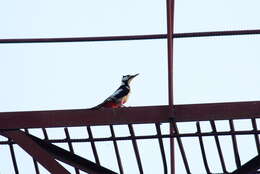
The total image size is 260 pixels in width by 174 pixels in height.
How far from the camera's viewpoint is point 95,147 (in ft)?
20.0

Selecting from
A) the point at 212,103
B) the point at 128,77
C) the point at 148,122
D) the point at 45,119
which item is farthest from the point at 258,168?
the point at 128,77

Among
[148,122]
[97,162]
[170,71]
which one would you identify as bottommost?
[97,162]

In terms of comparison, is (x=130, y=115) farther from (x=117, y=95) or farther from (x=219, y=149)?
(x=117, y=95)

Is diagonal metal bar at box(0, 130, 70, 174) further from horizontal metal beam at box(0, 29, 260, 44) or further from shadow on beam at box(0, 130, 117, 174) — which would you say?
horizontal metal beam at box(0, 29, 260, 44)

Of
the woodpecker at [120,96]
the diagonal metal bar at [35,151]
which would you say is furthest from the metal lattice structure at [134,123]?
the woodpecker at [120,96]

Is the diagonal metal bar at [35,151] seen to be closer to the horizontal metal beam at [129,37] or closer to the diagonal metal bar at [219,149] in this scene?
the horizontal metal beam at [129,37]

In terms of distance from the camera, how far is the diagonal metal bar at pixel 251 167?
18.4 feet

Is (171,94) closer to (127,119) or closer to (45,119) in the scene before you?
(127,119)

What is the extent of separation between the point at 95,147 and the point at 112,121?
0.37m

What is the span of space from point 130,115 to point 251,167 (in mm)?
1304

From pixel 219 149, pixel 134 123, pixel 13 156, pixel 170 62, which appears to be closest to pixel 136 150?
pixel 134 123

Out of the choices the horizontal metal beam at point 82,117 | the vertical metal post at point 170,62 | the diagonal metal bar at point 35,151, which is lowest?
the diagonal metal bar at point 35,151

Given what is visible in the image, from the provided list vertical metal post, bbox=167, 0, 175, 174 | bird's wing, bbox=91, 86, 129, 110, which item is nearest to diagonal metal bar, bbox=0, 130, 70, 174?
vertical metal post, bbox=167, 0, 175, 174

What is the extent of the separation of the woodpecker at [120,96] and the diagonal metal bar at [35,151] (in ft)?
5.31
